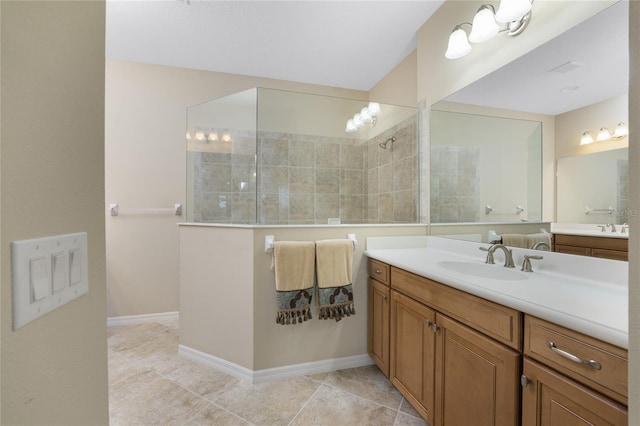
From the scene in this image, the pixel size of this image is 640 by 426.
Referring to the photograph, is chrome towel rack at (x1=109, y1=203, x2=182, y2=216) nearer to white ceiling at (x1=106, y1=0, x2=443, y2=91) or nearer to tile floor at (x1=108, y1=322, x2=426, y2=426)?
tile floor at (x1=108, y1=322, x2=426, y2=426)

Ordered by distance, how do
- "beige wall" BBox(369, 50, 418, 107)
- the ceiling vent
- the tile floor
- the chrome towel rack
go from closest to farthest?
the ceiling vent < the tile floor < "beige wall" BBox(369, 50, 418, 107) < the chrome towel rack

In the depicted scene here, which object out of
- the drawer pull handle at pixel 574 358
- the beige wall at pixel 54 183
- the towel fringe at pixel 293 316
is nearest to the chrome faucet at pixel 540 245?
the drawer pull handle at pixel 574 358

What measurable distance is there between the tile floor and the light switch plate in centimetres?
149

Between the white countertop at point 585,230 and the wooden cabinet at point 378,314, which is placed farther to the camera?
the wooden cabinet at point 378,314

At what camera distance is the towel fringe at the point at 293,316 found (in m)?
1.84

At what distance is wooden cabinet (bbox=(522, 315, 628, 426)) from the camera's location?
2.31 feet

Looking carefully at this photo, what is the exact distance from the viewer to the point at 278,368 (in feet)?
6.30

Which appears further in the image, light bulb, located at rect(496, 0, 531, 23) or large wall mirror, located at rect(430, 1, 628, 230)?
light bulb, located at rect(496, 0, 531, 23)

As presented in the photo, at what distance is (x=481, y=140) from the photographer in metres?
1.79

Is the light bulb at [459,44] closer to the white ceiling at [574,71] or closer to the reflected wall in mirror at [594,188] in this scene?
the white ceiling at [574,71]

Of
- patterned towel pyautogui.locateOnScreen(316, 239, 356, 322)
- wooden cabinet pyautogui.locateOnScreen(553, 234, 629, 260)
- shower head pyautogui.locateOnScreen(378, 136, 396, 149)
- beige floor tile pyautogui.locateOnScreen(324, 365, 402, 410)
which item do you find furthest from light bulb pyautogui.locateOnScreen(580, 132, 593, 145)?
beige floor tile pyautogui.locateOnScreen(324, 365, 402, 410)

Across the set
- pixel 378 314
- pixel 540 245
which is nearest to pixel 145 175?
pixel 378 314

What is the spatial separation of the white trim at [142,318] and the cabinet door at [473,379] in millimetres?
2578

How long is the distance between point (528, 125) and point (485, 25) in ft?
2.02
